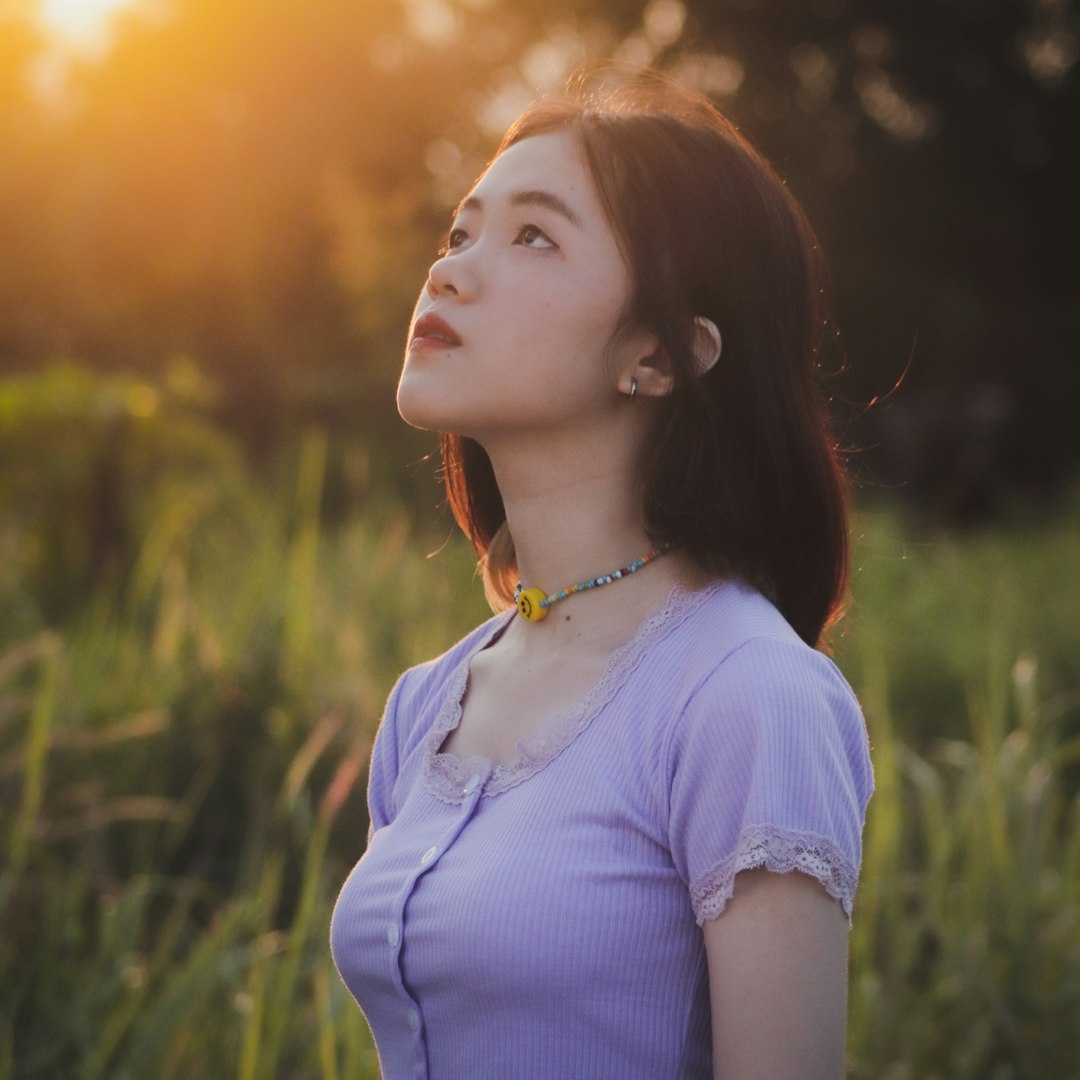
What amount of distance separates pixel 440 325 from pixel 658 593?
423 mm

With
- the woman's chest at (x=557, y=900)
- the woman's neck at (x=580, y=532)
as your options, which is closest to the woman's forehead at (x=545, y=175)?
the woman's neck at (x=580, y=532)

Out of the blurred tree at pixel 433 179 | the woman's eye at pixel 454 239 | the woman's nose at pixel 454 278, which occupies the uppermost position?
the blurred tree at pixel 433 179

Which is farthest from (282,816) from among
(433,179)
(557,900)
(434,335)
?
(433,179)

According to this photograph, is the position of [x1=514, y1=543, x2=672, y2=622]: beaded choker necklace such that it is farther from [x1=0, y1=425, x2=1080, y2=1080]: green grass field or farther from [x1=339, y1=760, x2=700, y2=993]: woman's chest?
[x1=0, y1=425, x2=1080, y2=1080]: green grass field

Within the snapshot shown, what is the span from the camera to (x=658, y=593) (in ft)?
5.52

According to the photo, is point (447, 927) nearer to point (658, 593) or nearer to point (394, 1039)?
point (394, 1039)

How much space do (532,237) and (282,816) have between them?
7.09 ft

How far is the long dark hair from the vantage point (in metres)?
1.68

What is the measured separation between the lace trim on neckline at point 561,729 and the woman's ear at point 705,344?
0.27 meters

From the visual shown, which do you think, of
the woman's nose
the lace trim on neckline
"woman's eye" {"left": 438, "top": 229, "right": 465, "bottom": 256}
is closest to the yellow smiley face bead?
the lace trim on neckline

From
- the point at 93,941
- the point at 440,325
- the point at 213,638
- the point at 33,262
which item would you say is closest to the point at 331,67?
the point at 33,262

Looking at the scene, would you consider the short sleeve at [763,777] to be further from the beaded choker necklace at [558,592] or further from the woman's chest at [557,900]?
the beaded choker necklace at [558,592]

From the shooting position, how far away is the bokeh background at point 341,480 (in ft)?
9.58

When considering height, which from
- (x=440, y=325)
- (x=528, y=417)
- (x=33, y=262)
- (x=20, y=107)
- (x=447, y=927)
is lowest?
(x=447, y=927)
